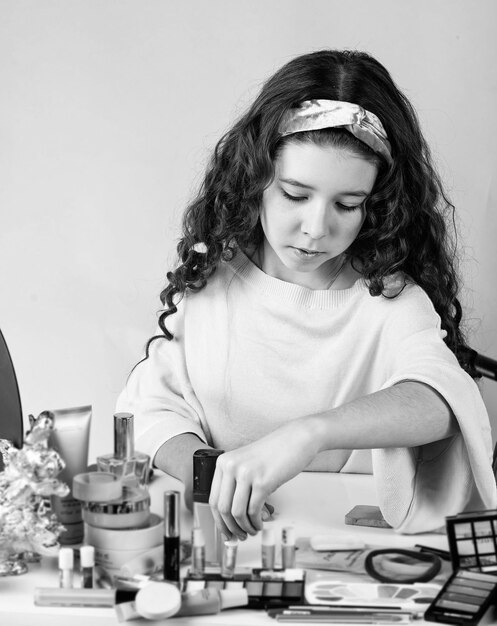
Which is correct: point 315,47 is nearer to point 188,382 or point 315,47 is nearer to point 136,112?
point 136,112

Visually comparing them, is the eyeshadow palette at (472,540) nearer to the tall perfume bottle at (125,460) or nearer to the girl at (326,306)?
the girl at (326,306)

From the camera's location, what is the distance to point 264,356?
1.24 meters

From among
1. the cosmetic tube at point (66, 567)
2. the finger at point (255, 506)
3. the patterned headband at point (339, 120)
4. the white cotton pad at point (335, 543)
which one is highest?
the patterned headband at point (339, 120)

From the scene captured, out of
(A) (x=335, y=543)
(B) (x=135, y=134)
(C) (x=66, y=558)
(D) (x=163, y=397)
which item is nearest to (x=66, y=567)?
(C) (x=66, y=558)

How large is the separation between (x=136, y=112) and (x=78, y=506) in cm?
91

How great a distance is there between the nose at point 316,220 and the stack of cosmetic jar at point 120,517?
0.37 metres

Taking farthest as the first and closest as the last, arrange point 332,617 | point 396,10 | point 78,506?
point 396,10, point 78,506, point 332,617

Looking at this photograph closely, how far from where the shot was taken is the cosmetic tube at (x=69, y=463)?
33.8 inches

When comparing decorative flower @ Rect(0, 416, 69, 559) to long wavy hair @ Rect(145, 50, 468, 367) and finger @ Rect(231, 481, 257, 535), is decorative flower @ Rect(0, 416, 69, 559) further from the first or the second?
long wavy hair @ Rect(145, 50, 468, 367)

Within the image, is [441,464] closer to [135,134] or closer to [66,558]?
A: [66,558]

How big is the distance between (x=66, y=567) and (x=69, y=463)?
9cm

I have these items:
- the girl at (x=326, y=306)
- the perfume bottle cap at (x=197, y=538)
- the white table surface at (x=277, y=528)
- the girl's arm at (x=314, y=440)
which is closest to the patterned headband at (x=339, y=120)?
the girl at (x=326, y=306)

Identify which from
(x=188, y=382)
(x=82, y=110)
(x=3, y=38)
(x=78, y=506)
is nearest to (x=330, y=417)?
(x=78, y=506)

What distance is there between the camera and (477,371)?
1.27m
